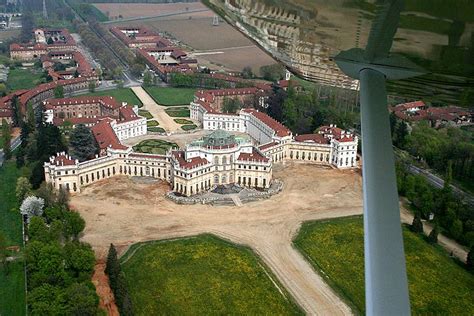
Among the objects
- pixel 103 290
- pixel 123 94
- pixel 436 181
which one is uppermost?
pixel 123 94

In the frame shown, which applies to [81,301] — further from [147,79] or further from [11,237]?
[147,79]

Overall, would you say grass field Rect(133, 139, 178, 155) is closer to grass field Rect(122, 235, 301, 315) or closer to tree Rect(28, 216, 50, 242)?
grass field Rect(122, 235, 301, 315)

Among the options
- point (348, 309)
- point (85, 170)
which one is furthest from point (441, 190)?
point (85, 170)

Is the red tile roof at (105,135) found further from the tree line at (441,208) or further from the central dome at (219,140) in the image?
the tree line at (441,208)

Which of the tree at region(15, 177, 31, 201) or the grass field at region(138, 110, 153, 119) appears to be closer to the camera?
the tree at region(15, 177, 31, 201)

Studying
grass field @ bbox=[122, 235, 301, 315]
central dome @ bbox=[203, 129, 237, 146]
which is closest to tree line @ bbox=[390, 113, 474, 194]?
central dome @ bbox=[203, 129, 237, 146]

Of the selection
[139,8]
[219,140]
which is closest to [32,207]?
[219,140]

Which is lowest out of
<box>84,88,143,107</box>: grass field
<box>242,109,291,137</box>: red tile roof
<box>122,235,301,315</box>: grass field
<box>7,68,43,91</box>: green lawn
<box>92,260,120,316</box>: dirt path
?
<box>92,260,120,316</box>: dirt path
